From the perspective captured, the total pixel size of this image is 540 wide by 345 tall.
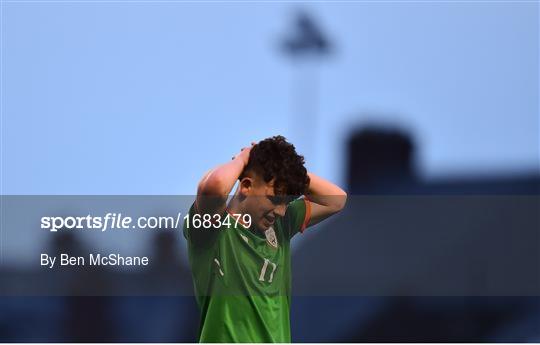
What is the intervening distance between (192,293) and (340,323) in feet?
3.84

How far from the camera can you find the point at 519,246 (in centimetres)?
496

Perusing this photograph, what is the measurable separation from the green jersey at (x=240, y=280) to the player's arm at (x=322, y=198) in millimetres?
216

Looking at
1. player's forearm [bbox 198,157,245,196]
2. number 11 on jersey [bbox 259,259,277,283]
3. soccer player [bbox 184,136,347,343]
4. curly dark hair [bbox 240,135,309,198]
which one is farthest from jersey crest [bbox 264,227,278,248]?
player's forearm [bbox 198,157,245,196]

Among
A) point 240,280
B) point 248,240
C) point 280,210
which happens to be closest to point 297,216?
point 280,210

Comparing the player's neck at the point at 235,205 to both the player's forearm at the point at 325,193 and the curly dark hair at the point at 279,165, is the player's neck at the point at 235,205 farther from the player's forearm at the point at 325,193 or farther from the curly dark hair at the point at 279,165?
the player's forearm at the point at 325,193

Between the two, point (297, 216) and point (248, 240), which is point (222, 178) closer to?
point (248, 240)

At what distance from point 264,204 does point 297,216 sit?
245 millimetres

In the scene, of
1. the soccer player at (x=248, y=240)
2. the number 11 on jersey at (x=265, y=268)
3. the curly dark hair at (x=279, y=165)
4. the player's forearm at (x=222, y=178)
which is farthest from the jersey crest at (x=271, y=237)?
the player's forearm at (x=222, y=178)

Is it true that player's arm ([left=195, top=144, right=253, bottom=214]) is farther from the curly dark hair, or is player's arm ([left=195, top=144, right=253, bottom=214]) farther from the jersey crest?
the jersey crest

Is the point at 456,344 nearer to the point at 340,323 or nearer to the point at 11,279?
the point at 340,323

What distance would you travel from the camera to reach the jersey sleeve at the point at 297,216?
4.44 meters

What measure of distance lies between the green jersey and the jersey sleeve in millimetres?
42

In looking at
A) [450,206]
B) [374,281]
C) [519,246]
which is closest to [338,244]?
[374,281]

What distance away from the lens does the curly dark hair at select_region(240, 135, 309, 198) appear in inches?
168
